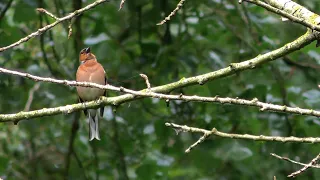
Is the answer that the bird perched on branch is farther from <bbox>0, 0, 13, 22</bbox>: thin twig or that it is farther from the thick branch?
the thick branch

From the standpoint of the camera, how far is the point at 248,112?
216 inches

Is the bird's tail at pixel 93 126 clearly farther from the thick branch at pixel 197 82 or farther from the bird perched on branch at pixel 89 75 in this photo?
the thick branch at pixel 197 82

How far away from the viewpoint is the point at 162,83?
18.1 ft

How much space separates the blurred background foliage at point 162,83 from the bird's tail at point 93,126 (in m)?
0.16

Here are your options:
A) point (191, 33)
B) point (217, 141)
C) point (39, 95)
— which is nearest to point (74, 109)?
point (217, 141)

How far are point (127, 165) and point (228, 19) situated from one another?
1.79 metres

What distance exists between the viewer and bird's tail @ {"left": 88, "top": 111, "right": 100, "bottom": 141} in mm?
5482

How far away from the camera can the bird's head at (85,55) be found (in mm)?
5280

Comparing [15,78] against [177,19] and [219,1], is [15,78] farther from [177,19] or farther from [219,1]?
[219,1]

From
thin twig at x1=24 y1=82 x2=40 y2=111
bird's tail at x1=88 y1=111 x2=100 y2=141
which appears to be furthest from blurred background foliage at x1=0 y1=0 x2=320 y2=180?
bird's tail at x1=88 y1=111 x2=100 y2=141

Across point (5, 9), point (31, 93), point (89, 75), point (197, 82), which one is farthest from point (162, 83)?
point (197, 82)

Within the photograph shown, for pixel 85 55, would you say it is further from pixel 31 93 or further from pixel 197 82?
pixel 197 82

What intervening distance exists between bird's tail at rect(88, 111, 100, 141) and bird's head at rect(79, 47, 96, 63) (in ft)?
2.01

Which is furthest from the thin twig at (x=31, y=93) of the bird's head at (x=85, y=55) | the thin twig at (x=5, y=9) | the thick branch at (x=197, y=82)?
the thick branch at (x=197, y=82)
